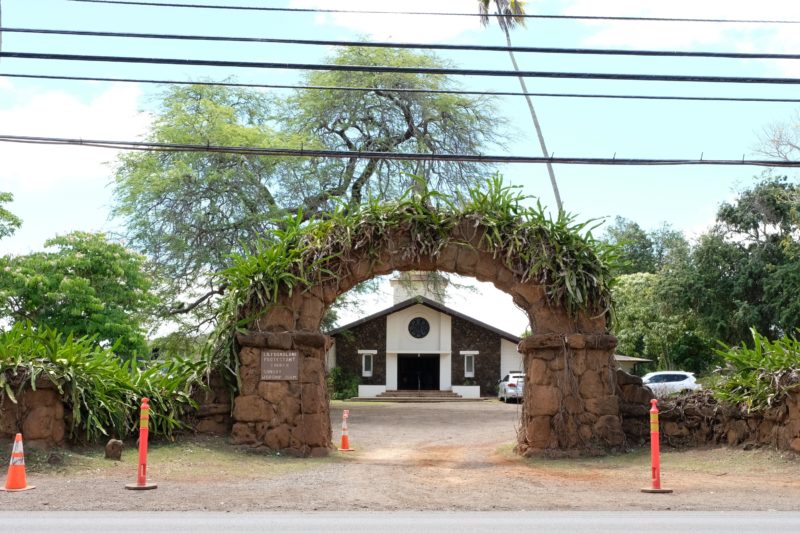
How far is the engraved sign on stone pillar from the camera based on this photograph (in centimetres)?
1505

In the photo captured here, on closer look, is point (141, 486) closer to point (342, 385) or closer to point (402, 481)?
point (402, 481)

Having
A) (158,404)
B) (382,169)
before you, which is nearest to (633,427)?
(158,404)

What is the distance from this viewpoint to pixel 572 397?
601 inches

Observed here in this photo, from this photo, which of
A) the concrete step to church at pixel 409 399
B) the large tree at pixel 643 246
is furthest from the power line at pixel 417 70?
the large tree at pixel 643 246

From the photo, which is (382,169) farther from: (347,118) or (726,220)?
(726,220)

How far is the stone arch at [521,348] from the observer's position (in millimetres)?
15062

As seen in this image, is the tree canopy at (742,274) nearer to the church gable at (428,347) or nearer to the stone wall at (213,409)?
the church gable at (428,347)

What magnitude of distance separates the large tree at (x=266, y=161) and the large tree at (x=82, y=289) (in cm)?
176

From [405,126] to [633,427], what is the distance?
57.8ft

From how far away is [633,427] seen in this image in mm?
15734

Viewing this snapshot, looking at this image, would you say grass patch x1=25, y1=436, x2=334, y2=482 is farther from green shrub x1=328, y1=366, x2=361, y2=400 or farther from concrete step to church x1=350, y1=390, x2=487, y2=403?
green shrub x1=328, y1=366, x2=361, y2=400

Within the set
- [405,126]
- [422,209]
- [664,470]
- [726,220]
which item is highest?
[405,126]

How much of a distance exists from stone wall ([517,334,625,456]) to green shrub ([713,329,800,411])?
1926 millimetres
